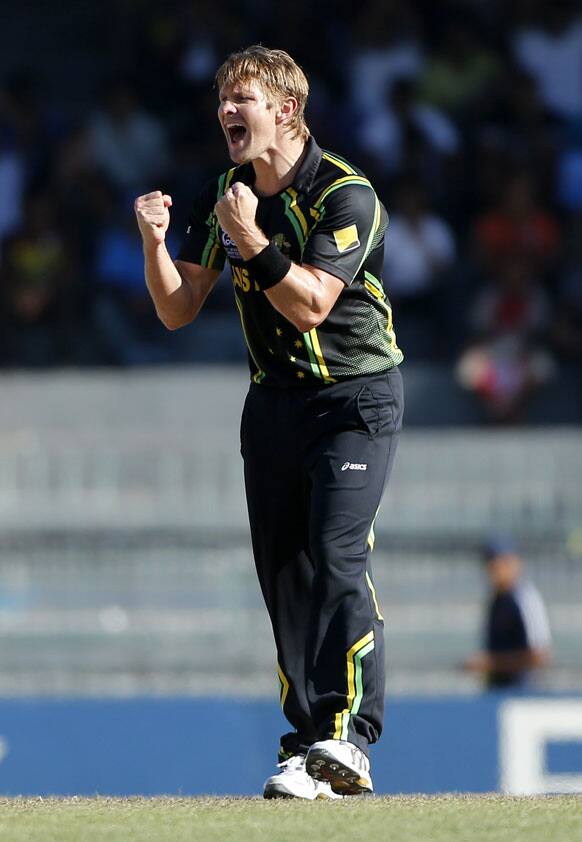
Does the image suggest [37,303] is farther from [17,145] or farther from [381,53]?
[381,53]

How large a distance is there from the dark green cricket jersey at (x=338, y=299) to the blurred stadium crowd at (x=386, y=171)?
24.5 ft

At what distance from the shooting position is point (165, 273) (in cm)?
→ 496

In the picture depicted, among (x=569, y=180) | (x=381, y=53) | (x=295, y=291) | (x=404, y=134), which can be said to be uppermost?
(x=381, y=53)

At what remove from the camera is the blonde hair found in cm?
472

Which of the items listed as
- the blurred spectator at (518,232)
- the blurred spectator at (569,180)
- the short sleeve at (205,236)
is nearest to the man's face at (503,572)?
the blurred spectator at (518,232)

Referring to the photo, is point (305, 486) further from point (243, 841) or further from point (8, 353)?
point (8, 353)

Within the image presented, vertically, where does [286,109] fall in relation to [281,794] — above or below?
above

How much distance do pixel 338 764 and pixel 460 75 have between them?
987 cm

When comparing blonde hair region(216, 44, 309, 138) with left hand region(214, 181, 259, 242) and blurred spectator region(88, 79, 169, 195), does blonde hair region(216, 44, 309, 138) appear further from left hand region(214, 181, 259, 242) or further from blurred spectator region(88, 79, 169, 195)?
blurred spectator region(88, 79, 169, 195)

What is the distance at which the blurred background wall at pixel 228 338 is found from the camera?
410 inches

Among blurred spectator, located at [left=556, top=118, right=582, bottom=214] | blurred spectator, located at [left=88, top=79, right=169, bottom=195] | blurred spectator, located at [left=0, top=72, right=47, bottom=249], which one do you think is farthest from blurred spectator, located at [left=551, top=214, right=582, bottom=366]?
blurred spectator, located at [left=0, top=72, right=47, bottom=249]

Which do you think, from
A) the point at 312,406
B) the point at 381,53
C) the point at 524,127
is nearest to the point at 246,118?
the point at 312,406

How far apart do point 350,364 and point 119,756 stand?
10.2 ft

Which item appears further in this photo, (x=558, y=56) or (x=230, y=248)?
(x=558, y=56)
